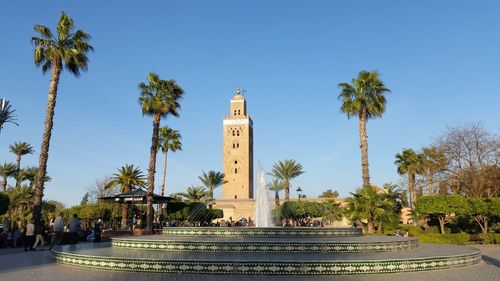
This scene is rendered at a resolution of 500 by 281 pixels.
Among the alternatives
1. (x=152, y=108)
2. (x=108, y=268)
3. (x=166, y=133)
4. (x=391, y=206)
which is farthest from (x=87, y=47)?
(x=166, y=133)

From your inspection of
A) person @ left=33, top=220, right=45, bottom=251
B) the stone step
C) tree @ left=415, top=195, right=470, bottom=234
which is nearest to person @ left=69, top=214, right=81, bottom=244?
person @ left=33, top=220, right=45, bottom=251

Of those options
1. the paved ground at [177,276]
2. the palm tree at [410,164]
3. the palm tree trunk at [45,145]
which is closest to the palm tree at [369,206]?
the paved ground at [177,276]

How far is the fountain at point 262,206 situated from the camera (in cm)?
2427

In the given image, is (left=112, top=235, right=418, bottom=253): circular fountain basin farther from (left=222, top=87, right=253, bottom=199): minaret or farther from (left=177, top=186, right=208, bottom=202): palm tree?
(left=222, top=87, right=253, bottom=199): minaret

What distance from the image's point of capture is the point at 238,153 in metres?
80.8

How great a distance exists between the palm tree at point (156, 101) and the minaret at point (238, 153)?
4655cm

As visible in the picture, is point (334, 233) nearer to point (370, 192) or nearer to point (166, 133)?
point (370, 192)

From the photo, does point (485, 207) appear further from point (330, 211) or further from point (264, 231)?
point (264, 231)

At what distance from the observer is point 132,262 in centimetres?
982

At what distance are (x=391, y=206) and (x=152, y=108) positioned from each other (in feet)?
59.9

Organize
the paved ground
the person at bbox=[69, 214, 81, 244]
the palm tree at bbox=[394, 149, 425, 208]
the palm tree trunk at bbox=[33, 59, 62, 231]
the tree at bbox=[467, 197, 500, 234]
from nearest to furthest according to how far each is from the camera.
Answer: the paved ground < the person at bbox=[69, 214, 81, 244] < the palm tree trunk at bbox=[33, 59, 62, 231] < the tree at bbox=[467, 197, 500, 234] < the palm tree at bbox=[394, 149, 425, 208]

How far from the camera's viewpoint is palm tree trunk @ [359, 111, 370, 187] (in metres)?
28.0

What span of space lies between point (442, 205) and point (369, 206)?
663cm

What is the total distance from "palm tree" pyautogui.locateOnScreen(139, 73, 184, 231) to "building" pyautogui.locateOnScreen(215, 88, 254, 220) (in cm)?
4508
